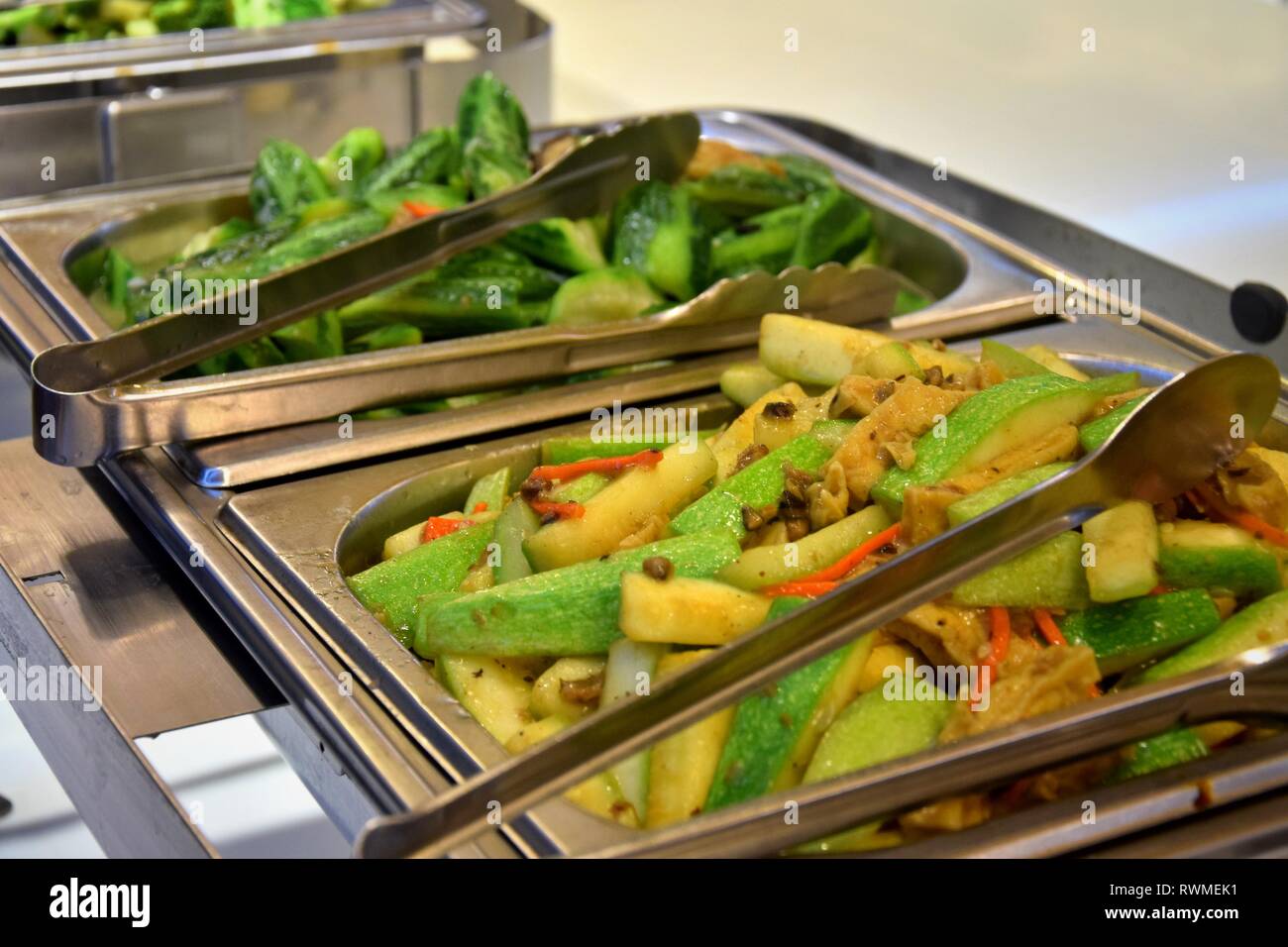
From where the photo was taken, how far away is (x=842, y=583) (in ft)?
3.97

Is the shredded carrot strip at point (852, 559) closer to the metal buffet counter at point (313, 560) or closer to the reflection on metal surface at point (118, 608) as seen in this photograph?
the metal buffet counter at point (313, 560)

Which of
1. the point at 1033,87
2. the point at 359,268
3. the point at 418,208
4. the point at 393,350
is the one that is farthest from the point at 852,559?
the point at 1033,87

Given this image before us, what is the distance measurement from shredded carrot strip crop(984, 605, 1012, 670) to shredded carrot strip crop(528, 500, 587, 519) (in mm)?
424

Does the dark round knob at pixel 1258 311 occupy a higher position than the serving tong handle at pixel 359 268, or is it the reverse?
the serving tong handle at pixel 359 268

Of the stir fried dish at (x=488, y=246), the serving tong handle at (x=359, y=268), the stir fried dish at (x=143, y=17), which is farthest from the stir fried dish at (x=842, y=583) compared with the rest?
the stir fried dish at (x=143, y=17)

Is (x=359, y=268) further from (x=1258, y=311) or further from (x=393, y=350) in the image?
(x=1258, y=311)

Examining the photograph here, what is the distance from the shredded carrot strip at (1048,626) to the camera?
1.33 meters

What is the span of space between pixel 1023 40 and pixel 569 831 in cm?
487

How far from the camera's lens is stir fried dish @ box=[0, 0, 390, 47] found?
A: 3.28 meters

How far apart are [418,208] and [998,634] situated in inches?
49.7

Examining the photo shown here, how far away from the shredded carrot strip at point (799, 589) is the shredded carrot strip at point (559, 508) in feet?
0.77

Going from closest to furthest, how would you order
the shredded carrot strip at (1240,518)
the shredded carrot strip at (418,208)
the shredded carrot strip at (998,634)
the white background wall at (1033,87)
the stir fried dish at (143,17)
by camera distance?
the shredded carrot strip at (998,634), the shredded carrot strip at (1240,518), the shredded carrot strip at (418,208), the stir fried dish at (143,17), the white background wall at (1033,87)

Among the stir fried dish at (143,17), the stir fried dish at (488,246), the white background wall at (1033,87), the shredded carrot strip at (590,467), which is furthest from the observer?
the white background wall at (1033,87)

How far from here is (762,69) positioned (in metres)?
5.30
